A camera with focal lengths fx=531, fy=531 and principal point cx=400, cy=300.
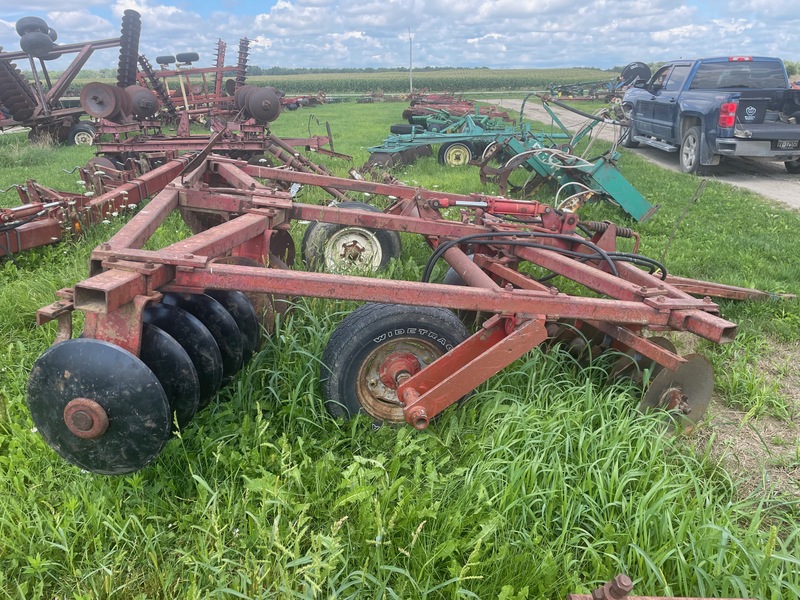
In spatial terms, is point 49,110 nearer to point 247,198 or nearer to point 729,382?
point 247,198

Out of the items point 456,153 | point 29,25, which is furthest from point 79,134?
point 456,153

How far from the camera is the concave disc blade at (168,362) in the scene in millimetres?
2172

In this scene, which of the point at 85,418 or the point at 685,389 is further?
the point at 685,389

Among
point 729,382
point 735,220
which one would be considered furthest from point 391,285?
point 735,220

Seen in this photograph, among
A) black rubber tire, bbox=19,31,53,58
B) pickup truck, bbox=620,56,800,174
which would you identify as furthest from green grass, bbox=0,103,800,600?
black rubber tire, bbox=19,31,53,58

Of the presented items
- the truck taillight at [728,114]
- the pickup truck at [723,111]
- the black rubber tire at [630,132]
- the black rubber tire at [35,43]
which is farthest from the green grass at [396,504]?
the black rubber tire at [630,132]

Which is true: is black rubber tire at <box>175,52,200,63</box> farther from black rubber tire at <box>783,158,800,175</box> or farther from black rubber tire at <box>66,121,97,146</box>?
black rubber tire at <box>783,158,800,175</box>

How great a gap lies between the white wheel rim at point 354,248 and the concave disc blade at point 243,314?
1.68 metres

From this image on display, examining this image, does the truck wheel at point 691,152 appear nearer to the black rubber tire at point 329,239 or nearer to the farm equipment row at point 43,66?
the black rubber tire at point 329,239

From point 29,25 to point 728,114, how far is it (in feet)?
44.9

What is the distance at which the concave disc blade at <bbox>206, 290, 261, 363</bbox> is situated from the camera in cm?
295

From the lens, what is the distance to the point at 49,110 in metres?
13.1

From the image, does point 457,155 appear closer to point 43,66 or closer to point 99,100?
point 99,100

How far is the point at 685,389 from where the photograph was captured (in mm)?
2896
